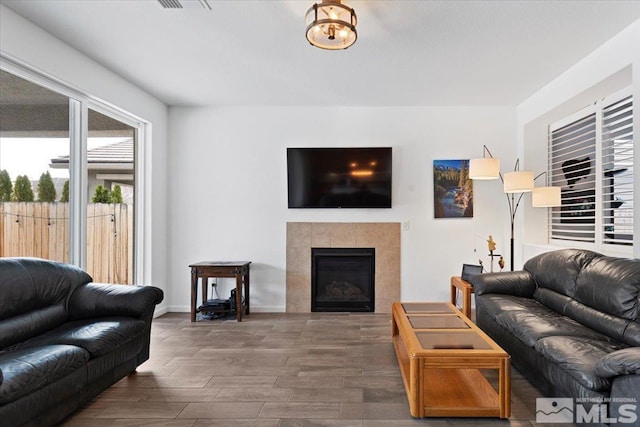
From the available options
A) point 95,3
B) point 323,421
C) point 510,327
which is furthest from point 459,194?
point 95,3

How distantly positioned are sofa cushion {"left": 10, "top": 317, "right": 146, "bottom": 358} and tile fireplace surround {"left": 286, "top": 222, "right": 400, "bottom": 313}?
7.59 ft

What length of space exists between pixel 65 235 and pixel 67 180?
1.69 feet

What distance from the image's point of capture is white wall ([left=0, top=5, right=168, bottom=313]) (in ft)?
9.07

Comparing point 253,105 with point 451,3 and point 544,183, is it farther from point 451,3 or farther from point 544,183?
point 544,183

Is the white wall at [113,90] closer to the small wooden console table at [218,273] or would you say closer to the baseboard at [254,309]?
the baseboard at [254,309]

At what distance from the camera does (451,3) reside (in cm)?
255

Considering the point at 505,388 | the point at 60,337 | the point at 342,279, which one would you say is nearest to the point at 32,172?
the point at 60,337

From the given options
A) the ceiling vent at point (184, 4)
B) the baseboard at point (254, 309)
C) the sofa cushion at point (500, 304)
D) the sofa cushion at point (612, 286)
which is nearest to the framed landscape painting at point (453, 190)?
the sofa cushion at point (500, 304)

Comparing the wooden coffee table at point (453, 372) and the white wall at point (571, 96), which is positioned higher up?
the white wall at point (571, 96)

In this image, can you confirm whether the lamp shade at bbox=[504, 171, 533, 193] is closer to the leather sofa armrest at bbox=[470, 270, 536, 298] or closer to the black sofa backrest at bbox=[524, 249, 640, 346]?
the black sofa backrest at bbox=[524, 249, 640, 346]

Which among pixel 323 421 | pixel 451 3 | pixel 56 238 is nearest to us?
pixel 323 421

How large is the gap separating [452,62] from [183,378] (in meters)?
3.67

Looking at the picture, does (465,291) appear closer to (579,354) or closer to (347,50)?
(579,354)

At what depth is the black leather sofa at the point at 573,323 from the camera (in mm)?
1854
